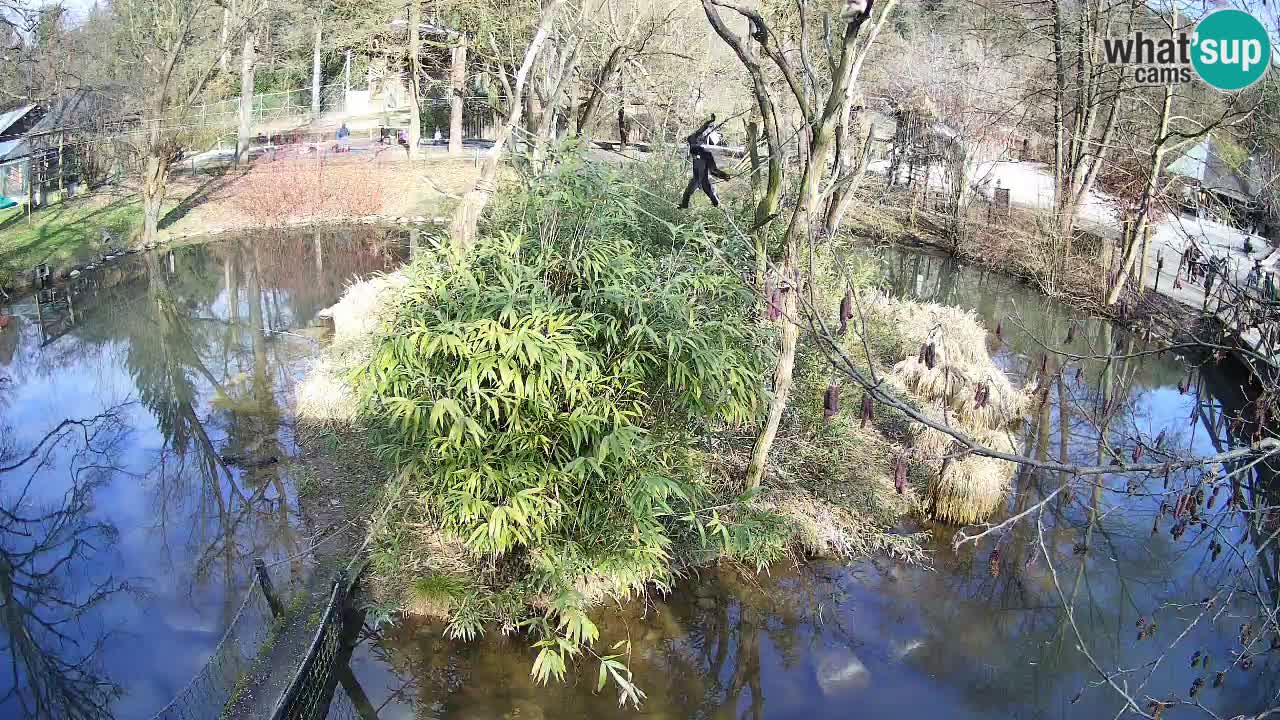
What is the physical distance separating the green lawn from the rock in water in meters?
14.0

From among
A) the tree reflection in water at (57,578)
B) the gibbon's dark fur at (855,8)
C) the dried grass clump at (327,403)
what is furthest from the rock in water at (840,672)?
the dried grass clump at (327,403)

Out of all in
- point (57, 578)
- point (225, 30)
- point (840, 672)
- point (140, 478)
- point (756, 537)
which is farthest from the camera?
point (225, 30)

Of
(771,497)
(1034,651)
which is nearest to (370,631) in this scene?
(771,497)

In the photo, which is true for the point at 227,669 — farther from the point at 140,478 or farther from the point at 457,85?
the point at 457,85

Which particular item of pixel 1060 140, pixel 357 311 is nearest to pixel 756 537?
pixel 357 311

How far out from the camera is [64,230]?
18.2 meters

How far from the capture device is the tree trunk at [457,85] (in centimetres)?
2438

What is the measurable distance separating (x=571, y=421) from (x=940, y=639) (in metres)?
3.30

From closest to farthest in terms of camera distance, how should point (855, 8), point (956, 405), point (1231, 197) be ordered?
point (855, 8) → point (1231, 197) → point (956, 405)

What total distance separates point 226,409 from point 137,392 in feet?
5.30

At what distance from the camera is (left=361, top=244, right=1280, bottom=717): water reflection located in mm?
6621

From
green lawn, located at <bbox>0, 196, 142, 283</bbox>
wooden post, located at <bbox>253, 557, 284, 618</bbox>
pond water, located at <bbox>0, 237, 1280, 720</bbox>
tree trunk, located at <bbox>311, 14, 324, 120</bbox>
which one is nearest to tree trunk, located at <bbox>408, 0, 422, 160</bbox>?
tree trunk, located at <bbox>311, 14, 324, 120</bbox>

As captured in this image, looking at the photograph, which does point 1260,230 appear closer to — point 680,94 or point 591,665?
point 591,665

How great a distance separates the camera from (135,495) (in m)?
9.31
